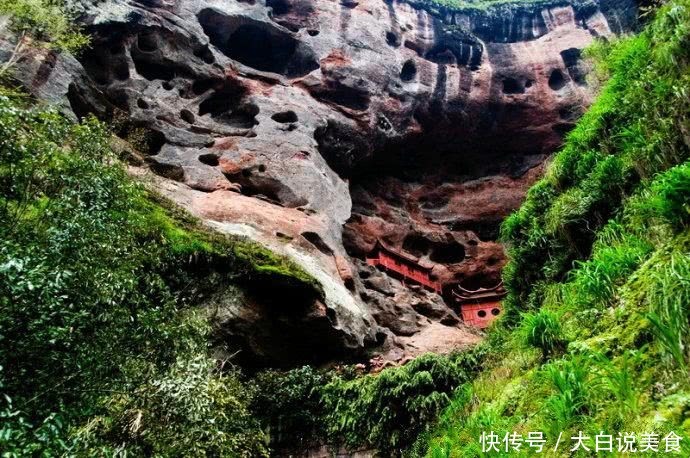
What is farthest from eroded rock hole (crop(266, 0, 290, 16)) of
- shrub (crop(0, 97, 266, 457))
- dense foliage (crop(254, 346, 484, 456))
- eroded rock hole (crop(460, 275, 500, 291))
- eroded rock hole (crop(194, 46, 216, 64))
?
shrub (crop(0, 97, 266, 457))

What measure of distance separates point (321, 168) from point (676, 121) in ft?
43.2

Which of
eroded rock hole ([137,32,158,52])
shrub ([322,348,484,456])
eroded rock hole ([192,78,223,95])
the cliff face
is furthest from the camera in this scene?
eroded rock hole ([192,78,223,95])

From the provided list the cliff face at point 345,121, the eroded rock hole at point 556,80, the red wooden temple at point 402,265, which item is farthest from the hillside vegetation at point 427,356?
the eroded rock hole at point 556,80

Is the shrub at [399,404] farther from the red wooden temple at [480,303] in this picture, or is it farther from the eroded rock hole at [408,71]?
the eroded rock hole at [408,71]

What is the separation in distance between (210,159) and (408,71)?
12.9m

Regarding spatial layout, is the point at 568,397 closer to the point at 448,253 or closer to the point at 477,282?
the point at 477,282

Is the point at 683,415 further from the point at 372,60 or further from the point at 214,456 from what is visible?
the point at 372,60

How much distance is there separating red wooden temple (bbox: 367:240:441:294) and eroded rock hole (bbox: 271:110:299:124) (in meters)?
6.23

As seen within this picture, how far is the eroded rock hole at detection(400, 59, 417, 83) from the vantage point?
25703 mm

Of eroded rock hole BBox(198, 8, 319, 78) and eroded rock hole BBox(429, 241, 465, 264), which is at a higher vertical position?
eroded rock hole BBox(198, 8, 319, 78)

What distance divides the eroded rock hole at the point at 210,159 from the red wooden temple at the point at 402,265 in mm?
7452

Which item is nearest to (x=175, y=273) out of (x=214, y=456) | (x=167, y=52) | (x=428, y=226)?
(x=214, y=456)

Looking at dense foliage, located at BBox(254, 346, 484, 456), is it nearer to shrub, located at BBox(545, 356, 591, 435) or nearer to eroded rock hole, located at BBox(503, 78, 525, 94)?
shrub, located at BBox(545, 356, 591, 435)

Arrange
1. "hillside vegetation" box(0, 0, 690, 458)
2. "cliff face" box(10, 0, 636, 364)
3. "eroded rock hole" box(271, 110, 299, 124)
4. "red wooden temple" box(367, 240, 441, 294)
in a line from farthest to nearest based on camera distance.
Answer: "red wooden temple" box(367, 240, 441, 294)
"eroded rock hole" box(271, 110, 299, 124)
"cliff face" box(10, 0, 636, 364)
"hillside vegetation" box(0, 0, 690, 458)
